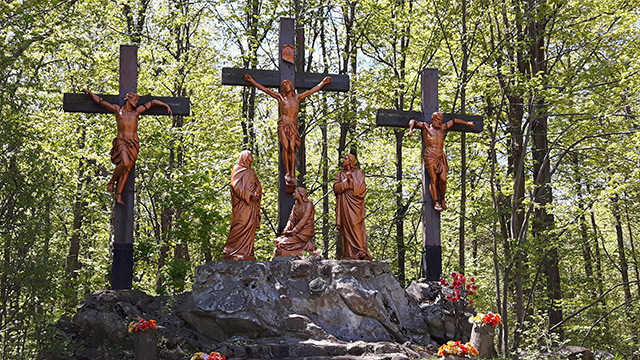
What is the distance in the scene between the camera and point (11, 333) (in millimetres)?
7066

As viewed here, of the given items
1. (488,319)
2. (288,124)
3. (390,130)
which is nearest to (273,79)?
(288,124)

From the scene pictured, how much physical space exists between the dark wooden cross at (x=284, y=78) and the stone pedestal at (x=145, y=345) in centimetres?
313

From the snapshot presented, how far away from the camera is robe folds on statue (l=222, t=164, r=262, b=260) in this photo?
9.12 m

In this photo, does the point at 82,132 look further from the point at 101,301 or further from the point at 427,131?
the point at 427,131

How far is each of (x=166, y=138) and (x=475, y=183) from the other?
386 inches

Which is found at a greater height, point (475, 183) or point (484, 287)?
point (475, 183)

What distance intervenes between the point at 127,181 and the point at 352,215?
11.9ft

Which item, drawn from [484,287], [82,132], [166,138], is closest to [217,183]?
[166,138]

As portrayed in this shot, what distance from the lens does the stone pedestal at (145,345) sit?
6957 mm

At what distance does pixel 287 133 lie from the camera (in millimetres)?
9883

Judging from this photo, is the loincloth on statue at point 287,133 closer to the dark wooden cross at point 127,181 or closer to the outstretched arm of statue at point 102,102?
the dark wooden cross at point 127,181

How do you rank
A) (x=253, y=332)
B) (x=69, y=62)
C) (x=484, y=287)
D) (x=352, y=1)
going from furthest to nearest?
(x=484, y=287), (x=69, y=62), (x=352, y=1), (x=253, y=332)

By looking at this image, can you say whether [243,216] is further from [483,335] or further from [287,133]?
[483,335]

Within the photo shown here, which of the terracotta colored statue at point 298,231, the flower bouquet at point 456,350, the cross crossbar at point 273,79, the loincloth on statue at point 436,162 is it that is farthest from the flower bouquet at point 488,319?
the cross crossbar at point 273,79
